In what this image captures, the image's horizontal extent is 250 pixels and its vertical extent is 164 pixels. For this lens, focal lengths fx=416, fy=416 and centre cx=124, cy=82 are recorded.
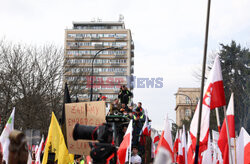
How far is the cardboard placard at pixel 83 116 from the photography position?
7.89m

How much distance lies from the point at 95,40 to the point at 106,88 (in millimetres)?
12450

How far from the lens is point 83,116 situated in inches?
320

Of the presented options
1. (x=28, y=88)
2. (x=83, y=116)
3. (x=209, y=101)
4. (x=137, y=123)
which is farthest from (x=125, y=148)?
(x=28, y=88)

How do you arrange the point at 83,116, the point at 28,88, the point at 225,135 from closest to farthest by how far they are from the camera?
the point at 83,116 < the point at 225,135 < the point at 28,88

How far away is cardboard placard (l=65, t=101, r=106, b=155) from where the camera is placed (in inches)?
311

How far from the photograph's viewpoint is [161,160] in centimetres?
254

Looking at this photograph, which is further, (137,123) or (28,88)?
(28,88)

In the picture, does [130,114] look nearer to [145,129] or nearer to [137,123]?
[137,123]

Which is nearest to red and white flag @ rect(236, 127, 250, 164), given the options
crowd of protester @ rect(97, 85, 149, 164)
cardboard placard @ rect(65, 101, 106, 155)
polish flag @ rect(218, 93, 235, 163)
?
polish flag @ rect(218, 93, 235, 163)

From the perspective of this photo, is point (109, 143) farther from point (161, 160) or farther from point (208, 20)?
point (208, 20)

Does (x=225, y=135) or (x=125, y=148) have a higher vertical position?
(x=225, y=135)

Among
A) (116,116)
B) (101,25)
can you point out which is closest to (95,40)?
(101,25)

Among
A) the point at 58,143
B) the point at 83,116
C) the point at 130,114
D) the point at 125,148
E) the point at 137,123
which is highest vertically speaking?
the point at 83,116

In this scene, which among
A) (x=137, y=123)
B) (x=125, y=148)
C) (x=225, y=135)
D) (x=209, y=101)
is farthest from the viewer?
(x=137, y=123)
